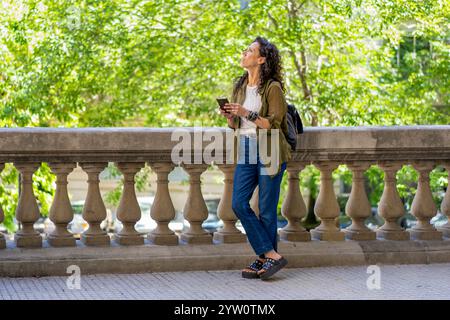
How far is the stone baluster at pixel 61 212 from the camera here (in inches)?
314

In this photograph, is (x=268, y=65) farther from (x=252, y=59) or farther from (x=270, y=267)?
(x=270, y=267)

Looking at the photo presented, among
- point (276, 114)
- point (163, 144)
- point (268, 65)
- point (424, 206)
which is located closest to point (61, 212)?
point (163, 144)

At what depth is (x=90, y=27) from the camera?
742 inches

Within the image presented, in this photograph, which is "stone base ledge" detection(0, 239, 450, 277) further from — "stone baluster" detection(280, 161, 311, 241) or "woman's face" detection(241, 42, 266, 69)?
"woman's face" detection(241, 42, 266, 69)

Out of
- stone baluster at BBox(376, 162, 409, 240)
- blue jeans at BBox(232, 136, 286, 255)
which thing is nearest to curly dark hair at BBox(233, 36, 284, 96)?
blue jeans at BBox(232, 136, 286, 255)

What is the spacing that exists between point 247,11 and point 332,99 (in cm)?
236

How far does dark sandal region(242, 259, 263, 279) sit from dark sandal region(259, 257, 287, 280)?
0.26ft

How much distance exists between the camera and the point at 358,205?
863cm

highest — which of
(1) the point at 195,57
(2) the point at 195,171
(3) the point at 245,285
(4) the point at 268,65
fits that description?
(1) the point at 195,57

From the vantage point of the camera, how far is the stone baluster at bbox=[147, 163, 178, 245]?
8211mm

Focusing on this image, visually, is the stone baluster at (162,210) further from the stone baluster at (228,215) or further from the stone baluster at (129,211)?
the stone baluster at (228,215)

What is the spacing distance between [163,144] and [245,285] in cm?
137

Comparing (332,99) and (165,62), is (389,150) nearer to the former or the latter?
(332,99)
